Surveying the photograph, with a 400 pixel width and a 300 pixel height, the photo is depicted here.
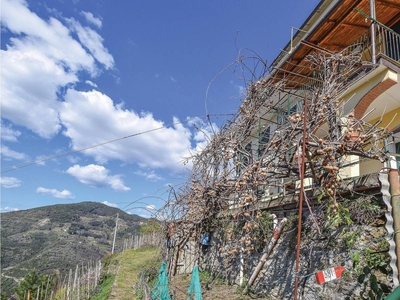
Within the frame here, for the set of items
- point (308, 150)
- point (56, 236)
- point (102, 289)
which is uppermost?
point (308, 150)

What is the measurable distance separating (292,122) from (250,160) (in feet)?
4.69

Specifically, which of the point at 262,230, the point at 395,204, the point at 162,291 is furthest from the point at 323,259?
the point at 162,291

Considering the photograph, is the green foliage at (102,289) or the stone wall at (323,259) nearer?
the stone wall at (323,259)

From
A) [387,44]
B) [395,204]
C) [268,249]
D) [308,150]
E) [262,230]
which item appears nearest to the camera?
[395,204]

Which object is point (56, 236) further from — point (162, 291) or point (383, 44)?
point (383, 44)

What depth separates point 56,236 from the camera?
67.2m

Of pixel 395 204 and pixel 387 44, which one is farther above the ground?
pixel 387 44

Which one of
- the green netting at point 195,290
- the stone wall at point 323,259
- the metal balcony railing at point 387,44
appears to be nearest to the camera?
the stone wall at point 323,259

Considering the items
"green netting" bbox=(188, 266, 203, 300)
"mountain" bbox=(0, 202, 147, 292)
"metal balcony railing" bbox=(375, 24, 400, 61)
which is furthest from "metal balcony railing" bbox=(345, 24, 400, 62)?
"mountain" bbox=(0, 202, 147, 292)

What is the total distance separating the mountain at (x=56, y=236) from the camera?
5100cm

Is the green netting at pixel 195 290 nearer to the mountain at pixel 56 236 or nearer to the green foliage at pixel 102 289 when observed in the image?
the green foliage at pixel 102 289

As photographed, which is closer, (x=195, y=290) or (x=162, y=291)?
(x=195, y=290)

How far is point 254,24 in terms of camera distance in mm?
6898

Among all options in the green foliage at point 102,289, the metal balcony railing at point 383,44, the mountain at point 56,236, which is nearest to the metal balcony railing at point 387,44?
the metal balcony railing at point 383,44
